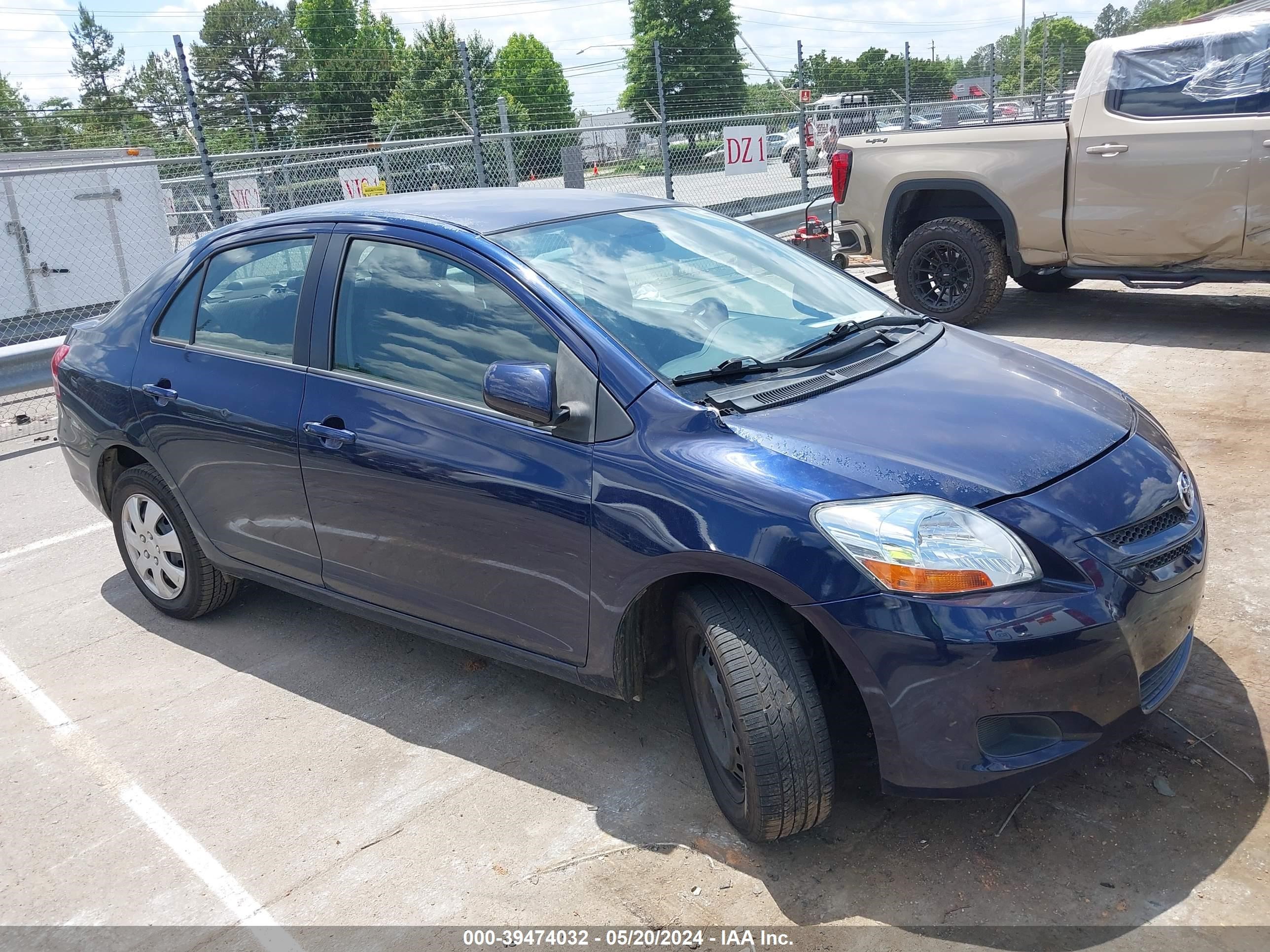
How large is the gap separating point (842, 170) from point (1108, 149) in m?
2.08

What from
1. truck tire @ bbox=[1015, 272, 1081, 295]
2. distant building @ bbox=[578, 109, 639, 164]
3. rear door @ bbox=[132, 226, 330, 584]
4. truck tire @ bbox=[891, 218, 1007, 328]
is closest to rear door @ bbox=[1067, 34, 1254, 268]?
truck tire @ bbox=[891, 218, 1007, 328]

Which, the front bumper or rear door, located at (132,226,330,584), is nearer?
the front bumper

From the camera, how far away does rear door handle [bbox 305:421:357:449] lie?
3.50m

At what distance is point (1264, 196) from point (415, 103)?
40.4m

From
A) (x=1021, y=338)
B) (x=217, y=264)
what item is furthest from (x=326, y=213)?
(x=1021, y=338)

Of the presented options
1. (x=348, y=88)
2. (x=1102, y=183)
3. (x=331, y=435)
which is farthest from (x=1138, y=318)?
(x=348, y=88)

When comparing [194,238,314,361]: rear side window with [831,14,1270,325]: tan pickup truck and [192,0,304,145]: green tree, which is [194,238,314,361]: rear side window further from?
[192,0,304,145]: green tree

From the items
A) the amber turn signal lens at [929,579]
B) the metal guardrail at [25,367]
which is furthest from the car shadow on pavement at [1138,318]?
the metal guardrail at [25,367]

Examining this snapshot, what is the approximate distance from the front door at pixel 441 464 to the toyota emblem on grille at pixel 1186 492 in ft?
5.27

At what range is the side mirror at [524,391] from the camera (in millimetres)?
2980

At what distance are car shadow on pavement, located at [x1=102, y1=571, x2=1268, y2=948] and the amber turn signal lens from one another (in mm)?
601

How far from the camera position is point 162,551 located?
4535mm

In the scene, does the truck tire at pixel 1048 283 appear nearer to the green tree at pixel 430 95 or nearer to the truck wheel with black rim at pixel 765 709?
the truck wheel with black rim at pixel 765 709

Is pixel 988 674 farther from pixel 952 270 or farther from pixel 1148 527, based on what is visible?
pixel 952 270
